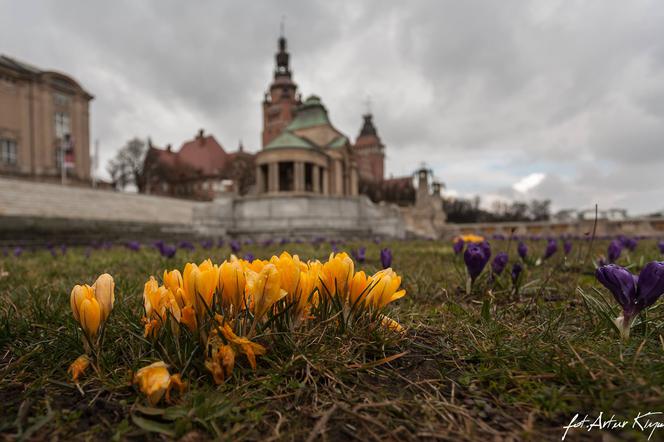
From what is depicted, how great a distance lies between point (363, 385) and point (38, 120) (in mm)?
55466

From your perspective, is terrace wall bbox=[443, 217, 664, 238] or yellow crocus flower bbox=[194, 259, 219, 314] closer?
yellow crocus flower bbox=[194, 259, 219, 314]

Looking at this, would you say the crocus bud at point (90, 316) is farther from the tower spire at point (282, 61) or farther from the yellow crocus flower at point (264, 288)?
the tower spire at point (282, 61)

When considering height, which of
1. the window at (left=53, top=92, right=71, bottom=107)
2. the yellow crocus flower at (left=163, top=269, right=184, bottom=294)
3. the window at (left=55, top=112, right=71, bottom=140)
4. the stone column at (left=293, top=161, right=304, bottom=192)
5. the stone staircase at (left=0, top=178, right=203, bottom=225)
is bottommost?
the yellow crocus flower at (left=163, top=269, right=184, bottom=294)

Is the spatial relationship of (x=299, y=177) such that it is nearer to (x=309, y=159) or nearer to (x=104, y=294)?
(x=309, y=159)

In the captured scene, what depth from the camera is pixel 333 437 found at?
3.84 feet

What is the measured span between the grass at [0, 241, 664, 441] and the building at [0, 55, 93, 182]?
4678 centimetres

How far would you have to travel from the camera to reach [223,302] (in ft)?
5.14

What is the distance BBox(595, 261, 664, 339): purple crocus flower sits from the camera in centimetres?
154

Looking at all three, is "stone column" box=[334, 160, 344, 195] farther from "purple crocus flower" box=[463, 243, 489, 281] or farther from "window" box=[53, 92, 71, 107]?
"window" box=[53, 92, 71, 107]

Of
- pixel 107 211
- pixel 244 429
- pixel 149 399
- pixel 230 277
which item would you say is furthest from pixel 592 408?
pixel 107 211

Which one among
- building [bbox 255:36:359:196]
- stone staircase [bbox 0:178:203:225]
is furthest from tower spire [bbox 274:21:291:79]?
stone staircase [bbox 0:178:203:225]

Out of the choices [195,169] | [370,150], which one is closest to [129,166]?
[195,169]

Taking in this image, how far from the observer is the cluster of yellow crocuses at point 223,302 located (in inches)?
56.4

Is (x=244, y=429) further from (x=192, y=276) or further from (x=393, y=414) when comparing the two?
(x=192, y=276)
